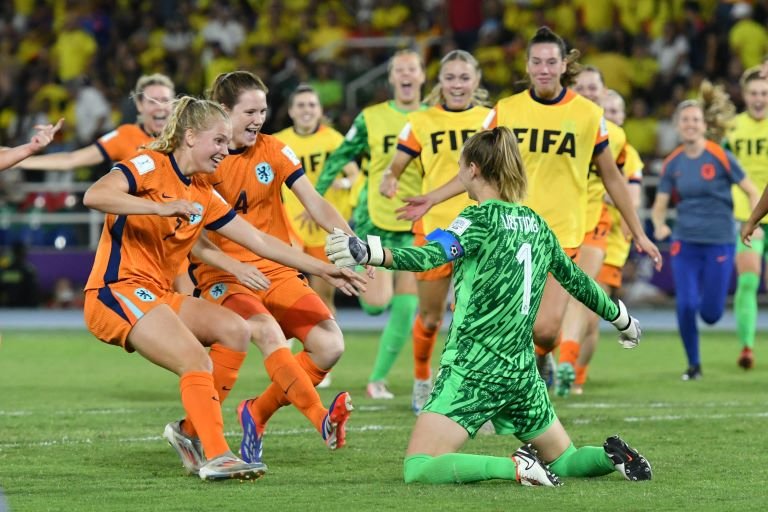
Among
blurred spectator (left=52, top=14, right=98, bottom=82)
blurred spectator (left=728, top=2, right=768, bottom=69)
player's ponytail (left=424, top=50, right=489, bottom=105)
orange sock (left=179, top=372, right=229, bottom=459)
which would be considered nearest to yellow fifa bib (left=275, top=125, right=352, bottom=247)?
player's ponytail (left=424, top=50, right=489, bottom=105)

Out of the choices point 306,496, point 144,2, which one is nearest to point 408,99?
point 306,496

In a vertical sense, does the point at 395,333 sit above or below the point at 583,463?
above

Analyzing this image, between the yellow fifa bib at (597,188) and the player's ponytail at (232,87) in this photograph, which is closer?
the player's ponytail at (232,87)

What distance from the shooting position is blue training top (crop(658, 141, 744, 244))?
42.6 feet

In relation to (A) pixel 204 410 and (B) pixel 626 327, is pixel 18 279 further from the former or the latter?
(B) pixel 626 327

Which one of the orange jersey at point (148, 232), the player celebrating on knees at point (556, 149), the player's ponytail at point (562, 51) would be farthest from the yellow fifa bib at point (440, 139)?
the orange jersey at point (148, 232)

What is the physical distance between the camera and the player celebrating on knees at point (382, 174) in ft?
37.2

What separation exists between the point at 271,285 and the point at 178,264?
27.6 inches

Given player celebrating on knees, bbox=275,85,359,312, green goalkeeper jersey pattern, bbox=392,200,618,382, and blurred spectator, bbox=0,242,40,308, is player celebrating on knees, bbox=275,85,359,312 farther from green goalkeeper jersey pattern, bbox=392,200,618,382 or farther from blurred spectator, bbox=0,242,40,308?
blurred spectator, bbox=0,242,40,308

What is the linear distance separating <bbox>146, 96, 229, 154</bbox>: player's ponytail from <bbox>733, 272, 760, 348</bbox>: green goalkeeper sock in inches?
281

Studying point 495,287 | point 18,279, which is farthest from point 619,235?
point 18,279

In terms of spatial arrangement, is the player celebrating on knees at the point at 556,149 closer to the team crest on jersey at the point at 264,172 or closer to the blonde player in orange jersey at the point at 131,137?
the team crest on jersey at the point at 264,172

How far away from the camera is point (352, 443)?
28.0 feet

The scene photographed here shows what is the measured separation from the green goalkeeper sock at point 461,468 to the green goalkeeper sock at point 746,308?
22.9 feet
